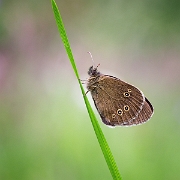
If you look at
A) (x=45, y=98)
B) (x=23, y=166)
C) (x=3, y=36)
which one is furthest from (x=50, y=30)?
(x=23, y=166)

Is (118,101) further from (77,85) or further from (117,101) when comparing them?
(77,85)

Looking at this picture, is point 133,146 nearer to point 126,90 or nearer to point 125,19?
point 126,90

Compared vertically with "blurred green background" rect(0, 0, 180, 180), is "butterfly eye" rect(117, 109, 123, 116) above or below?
below

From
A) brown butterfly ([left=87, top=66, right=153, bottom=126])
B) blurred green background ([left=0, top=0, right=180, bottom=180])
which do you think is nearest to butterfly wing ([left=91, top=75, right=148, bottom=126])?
brown butterfly ([left=87, top=66, right=153, bottom=126])

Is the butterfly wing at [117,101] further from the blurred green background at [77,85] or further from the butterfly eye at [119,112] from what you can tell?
the blurred green background at [77,85]

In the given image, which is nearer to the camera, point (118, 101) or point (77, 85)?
point (118, 101)

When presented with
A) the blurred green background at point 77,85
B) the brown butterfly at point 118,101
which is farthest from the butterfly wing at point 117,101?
the blurred green background at point 77,85

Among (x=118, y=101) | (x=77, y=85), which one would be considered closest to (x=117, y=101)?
(x=118, y=101)

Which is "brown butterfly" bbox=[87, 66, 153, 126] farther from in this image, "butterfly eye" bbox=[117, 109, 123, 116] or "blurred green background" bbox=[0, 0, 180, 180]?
"blurred green background" bbox=[0, 0, 180, 180]
